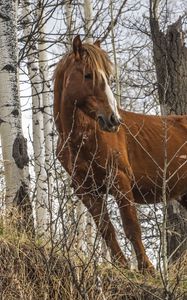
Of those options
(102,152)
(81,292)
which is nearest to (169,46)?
(102,152)

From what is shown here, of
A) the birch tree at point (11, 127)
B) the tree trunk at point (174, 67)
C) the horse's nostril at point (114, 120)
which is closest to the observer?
the horse's nostril at point (114, 120)

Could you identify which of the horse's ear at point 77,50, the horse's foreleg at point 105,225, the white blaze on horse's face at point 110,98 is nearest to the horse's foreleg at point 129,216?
the horse's foreleg at point 105,225

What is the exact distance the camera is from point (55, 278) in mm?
5859

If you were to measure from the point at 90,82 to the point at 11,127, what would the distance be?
3.57 ft

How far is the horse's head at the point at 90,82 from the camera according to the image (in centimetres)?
637

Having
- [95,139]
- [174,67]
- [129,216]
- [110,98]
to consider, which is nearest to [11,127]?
[95,139]

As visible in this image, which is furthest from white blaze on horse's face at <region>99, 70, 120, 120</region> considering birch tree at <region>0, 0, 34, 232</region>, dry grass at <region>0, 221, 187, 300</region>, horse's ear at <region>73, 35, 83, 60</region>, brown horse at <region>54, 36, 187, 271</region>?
dry grass at <region>0, 221, 187, 300</region>

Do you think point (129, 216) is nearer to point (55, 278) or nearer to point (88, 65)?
point (55, 278)

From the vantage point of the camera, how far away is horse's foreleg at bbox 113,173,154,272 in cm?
660

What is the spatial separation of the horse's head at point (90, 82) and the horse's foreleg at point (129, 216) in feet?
2.11

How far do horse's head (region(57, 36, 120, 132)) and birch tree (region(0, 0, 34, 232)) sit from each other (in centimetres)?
70

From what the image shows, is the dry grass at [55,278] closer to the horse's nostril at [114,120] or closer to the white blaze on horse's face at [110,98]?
the horse's nostril at [114,120]

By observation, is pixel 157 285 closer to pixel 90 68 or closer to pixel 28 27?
pixel 90 68

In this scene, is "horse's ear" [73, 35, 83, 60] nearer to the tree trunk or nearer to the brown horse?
the brown horse
